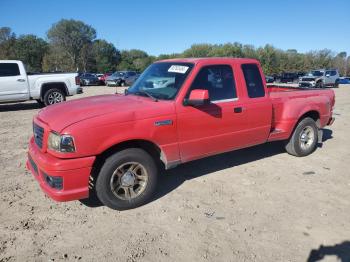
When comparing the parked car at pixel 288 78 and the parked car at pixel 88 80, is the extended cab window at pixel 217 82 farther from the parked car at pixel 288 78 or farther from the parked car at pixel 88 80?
the parked car at pixel 288 78

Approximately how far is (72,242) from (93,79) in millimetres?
32498

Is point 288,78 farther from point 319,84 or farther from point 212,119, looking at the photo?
point 212,119

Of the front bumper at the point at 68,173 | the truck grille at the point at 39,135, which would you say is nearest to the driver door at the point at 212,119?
the front bumper at the point at 68,173

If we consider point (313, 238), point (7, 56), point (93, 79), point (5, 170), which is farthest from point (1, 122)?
point (7, 56)

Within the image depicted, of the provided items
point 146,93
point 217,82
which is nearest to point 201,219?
point 146,93

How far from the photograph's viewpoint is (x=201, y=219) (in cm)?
398

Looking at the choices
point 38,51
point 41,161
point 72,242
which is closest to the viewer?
point 72,242

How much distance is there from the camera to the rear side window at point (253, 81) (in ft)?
17.1

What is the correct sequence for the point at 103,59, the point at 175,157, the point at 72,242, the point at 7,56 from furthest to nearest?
the point at 103,59, the point at 7,56, the point at 175,157, the point at 72,242

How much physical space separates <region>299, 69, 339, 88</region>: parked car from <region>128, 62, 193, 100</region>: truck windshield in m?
26.5

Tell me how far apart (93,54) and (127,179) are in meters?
78.9

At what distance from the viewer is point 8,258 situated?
3.22m

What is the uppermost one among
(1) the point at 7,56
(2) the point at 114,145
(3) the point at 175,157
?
(1) the point at 7,56

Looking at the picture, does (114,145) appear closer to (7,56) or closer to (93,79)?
(93,79)
